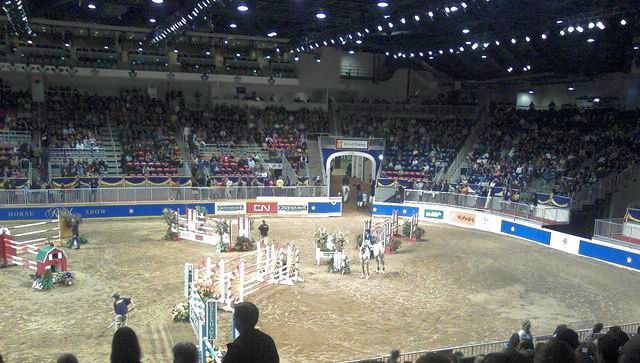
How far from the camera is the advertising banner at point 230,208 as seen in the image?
34.1 metres

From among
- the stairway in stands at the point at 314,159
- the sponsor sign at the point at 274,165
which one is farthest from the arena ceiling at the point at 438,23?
the sponsor sign at the point at 274,165

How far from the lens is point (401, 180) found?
127ft

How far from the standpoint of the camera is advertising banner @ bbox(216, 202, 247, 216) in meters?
34.1

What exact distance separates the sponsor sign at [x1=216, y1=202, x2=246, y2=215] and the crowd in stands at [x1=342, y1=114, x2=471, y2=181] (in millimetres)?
11920

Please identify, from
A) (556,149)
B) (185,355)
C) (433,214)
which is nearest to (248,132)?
(433,214)

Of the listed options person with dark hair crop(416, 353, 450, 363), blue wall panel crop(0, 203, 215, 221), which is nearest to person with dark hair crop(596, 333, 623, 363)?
person with dark hair crop(416, 353, 450, 363)

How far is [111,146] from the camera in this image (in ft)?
126

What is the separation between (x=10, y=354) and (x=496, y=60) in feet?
135

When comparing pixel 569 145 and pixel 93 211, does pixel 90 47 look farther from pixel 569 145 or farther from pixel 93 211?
pixel 569 145

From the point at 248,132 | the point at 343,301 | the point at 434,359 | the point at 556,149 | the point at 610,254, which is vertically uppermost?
the point at 248,132

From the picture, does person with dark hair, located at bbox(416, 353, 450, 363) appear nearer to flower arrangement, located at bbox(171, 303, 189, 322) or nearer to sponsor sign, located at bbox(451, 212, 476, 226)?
flower arrangement, located at bbox(171, 303, 189, 322)

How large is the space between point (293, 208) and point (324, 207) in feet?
6.87

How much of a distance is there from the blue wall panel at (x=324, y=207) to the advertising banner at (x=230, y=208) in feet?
14.5

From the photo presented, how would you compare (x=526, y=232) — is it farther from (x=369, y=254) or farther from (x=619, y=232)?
(x=369, y=254)
